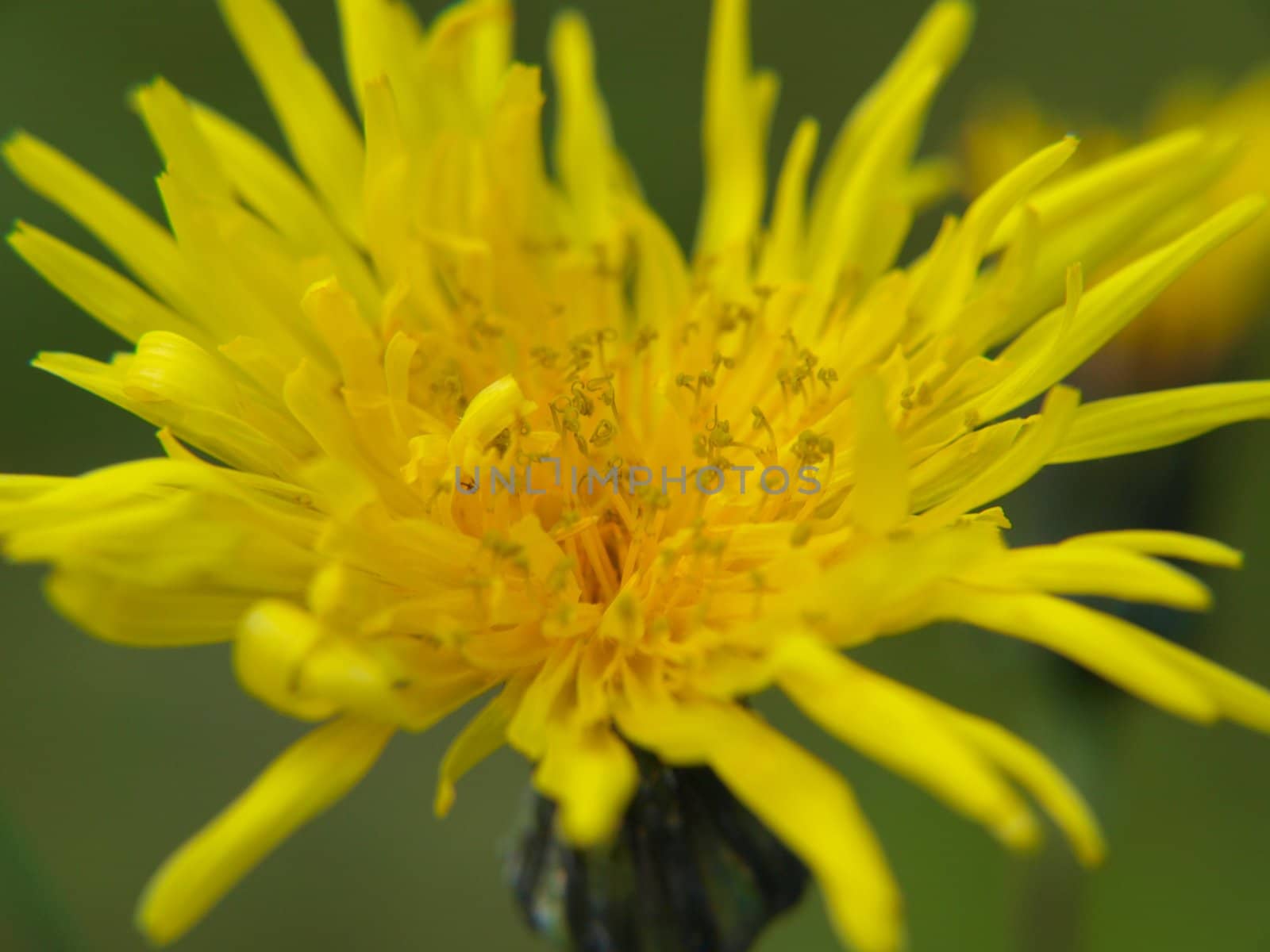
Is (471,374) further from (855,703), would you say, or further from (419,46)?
(855,703)

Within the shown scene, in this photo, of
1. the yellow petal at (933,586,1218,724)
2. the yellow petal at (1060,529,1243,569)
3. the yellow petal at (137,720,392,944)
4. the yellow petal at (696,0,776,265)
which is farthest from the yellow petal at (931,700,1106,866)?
the yellow petal at (696,0,776,265)

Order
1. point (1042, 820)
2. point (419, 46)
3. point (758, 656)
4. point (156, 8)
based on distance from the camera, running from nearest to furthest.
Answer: point (758, 656), point (419, 46), point (1042, 820), point (156, 8)

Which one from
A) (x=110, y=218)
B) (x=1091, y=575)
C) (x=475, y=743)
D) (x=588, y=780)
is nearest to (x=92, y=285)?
(x=110, y=218)

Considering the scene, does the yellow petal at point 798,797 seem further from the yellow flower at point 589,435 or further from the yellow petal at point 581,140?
the yellow petal at point 581,140

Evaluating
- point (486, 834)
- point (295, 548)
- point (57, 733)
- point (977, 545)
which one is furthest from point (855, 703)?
point (57, 733)

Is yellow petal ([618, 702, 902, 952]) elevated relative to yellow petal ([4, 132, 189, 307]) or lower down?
lower down

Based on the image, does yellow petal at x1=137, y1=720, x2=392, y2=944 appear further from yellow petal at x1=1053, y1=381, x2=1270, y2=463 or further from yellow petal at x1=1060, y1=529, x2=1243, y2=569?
yellow petal at x1=1053, y1=381, x2=1270, y2=463
